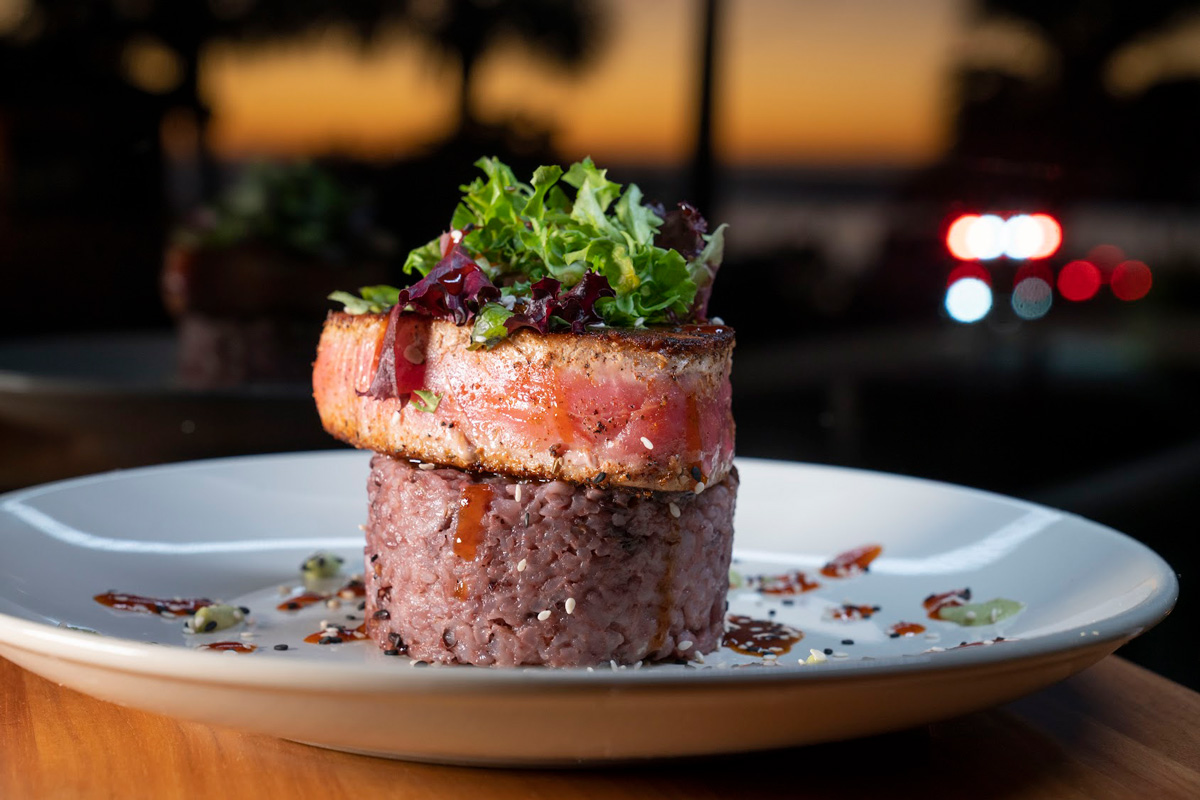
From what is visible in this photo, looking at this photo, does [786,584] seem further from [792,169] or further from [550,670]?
Result: [792,169]

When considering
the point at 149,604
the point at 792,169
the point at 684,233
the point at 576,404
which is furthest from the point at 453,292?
the point at 792,169

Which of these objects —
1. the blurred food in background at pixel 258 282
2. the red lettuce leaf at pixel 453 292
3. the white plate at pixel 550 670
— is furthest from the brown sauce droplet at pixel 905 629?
the blurred food in background at pixel 258 282

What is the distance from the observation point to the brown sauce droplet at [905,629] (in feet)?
6.90

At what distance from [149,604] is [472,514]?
67 centimetres

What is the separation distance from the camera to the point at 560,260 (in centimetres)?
195

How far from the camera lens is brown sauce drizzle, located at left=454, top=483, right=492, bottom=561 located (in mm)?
1917

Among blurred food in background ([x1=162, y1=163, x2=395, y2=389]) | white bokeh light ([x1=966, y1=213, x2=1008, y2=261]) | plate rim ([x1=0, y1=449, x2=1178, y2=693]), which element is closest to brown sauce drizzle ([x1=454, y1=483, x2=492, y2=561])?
plate rim ([x1=0, y1=449, x2=1178, y2=693])

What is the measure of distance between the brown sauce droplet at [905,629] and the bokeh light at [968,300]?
4.20 metres

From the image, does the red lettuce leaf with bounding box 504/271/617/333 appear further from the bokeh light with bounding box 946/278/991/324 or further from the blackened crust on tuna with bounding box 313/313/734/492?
the bokeh light with bounding box 946/278/991/324

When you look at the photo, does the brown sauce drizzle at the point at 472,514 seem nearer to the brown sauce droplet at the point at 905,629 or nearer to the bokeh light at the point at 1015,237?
the brown sauce droplet at the point at 905,629

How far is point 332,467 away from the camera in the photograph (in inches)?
110

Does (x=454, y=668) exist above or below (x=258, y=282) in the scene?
below

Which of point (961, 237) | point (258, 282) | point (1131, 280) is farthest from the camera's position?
point (961, 237)

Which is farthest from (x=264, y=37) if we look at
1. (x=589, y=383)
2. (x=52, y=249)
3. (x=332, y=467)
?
(x=589, y=383)
